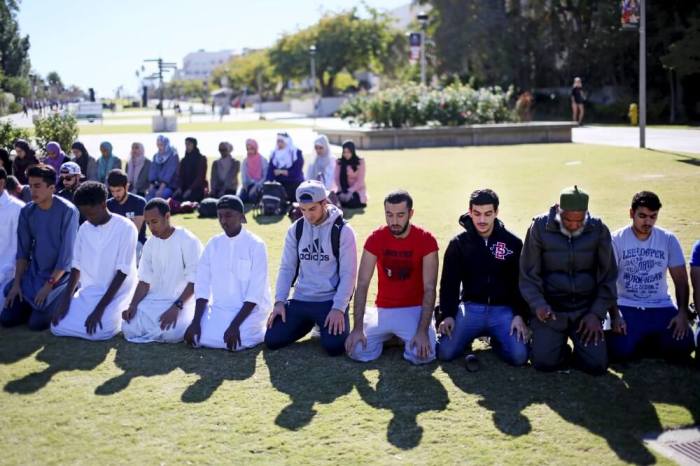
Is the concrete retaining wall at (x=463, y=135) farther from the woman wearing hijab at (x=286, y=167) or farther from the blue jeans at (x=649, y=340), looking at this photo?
the blue jeans at (x=649, y=340)

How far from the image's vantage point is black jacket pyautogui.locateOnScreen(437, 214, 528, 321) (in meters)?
5.95

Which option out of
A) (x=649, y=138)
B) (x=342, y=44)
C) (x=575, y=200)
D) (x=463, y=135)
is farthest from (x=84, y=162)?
(x=342, y=44)

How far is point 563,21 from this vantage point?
1668 inches

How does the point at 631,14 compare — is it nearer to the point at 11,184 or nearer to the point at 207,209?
the point at 207,209

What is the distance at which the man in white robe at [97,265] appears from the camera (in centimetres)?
684

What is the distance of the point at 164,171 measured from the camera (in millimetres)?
14555

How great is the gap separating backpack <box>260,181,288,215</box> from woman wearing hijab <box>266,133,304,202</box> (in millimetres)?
630

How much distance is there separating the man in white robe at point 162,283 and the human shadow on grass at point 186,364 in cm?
14

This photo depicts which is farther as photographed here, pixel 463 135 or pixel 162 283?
pixel 463 135

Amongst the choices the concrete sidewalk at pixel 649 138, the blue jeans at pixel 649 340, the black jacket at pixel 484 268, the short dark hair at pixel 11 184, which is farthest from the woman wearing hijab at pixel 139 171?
the concrete sidewalk at pixel 649 138

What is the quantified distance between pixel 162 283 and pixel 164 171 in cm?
810

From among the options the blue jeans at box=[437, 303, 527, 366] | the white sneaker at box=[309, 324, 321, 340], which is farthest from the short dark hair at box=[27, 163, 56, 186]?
the blue jeans at box=[437, 303, 527, 366]

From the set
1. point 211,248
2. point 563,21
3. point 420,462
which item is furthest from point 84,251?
point 563,21

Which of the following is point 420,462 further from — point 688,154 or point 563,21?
point 563,21
